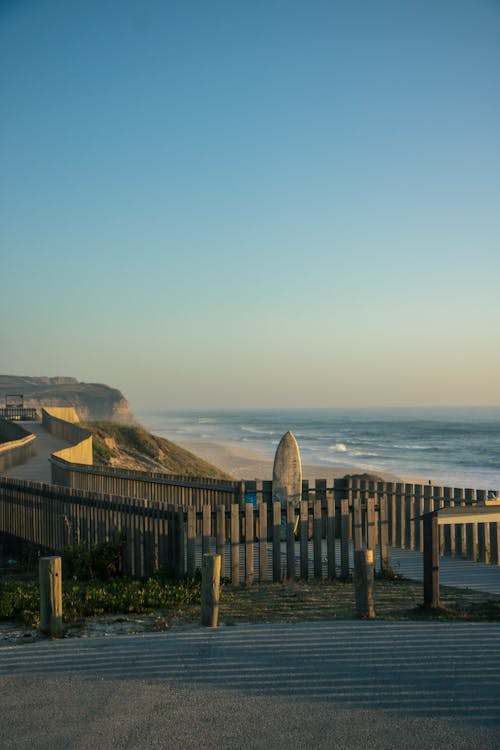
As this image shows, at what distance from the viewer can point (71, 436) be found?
35875 mm

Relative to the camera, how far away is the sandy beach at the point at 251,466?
144 feet

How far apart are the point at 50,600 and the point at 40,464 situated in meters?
20.8

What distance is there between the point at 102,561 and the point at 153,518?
0.95 m

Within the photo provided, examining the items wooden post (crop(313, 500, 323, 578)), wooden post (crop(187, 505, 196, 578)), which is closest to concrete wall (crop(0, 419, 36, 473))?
wooden post (crop(187, 505, 196, 578))

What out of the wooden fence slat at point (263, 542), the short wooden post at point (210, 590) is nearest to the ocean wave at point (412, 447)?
the wooden fence slat at point (263, 542)

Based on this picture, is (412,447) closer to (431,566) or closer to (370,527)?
(370,527)

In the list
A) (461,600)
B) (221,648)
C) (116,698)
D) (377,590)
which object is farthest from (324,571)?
(116,698)

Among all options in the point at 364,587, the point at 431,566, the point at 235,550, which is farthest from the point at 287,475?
the point at 364,587

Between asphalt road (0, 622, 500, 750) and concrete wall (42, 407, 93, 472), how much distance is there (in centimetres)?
1447

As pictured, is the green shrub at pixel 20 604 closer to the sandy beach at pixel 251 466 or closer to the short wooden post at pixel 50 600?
the short wooden post at pixel 50 600

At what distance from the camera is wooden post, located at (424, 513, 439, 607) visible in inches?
305

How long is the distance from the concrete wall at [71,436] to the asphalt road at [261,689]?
14.5 metres

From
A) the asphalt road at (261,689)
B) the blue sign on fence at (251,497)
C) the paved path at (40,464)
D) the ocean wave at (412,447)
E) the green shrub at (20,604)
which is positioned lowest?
the ocean wave at (412,447)

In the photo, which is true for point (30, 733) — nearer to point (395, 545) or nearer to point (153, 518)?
point (153, 518)
